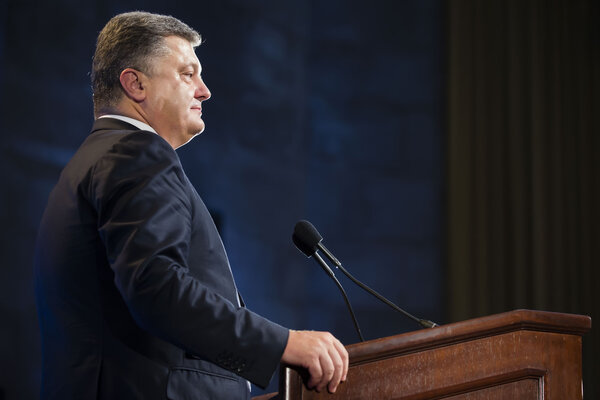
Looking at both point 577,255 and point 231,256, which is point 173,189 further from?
point 577,255

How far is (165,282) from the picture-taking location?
127 cm

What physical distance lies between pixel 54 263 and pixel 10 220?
85.1 inches

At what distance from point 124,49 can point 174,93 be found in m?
0.16

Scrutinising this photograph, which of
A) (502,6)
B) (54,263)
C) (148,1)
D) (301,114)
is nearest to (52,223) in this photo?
(54,263)

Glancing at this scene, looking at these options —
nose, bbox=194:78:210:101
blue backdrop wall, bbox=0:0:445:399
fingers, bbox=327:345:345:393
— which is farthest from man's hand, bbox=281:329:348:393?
blue backdrop wall, bbox=0:0:445:399

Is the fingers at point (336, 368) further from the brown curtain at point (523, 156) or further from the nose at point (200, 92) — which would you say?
the brown curtain at point (523, 156)

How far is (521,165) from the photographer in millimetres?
5055

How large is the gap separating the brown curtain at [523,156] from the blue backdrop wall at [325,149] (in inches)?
7.3

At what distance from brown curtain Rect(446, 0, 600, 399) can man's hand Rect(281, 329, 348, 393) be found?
375 cm

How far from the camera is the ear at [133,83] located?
1.68 metres

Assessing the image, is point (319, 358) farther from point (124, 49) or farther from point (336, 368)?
point (124, 49)

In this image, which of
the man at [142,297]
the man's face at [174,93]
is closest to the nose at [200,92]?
the man's face at [174,93]

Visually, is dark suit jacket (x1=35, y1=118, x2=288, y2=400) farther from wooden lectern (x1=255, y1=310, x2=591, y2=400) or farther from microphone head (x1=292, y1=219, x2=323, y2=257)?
microphone head (x1=292, y1=219, x2=323, y2=257)

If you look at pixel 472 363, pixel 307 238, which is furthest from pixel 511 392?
pixel 307 238
